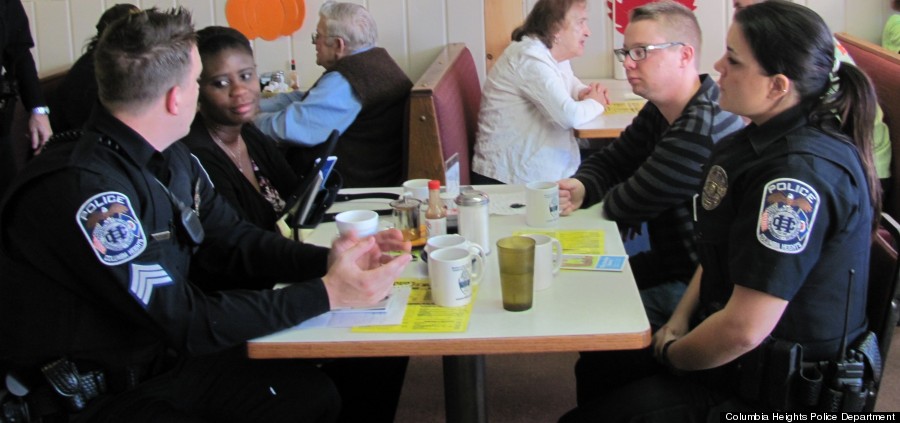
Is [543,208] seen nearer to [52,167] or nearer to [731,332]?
[731,332]

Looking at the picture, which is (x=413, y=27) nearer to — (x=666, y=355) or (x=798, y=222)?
(x=666, y=355)

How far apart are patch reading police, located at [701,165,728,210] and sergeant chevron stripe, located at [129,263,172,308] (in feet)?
3.08

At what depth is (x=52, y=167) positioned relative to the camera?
136 centimetres

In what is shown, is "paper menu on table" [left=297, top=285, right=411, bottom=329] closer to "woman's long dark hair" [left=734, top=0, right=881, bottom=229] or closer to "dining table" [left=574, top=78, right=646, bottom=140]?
"woman's long dark hair" [left=734, top=0, right=881, bottom=229]

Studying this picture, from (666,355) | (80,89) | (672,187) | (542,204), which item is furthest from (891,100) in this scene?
(80,89)

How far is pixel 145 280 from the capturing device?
1366 millimetres

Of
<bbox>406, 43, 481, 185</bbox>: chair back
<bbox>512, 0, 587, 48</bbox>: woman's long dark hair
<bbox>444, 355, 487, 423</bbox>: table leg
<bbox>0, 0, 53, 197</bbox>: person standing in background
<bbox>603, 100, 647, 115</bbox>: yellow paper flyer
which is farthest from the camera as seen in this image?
<bbox>603, 100, 647, 115</bbox>: yellow paper flyer

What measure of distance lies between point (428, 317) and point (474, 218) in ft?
1.21

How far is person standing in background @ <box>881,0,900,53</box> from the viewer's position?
3.79 metres

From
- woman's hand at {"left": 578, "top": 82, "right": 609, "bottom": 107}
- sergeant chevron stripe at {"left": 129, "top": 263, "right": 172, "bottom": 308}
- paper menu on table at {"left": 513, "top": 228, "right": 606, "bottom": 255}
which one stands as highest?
woman's hand at {"left": 578, "top": 82, "right": 609, "bottom": 107}

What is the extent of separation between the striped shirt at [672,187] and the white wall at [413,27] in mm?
2129

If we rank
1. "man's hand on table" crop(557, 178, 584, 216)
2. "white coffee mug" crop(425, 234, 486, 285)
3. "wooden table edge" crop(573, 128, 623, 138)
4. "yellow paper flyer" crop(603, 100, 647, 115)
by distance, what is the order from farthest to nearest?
1. "yellow paper flyer" crop(603, 100, 647, 115)
2. "wooden table edge" crop(573, 128, 623, 138)
3. "man's hand on table" crop(557, 178, 584, 216)
4. "white coffee mug" crop(425, 234, 486, 285)

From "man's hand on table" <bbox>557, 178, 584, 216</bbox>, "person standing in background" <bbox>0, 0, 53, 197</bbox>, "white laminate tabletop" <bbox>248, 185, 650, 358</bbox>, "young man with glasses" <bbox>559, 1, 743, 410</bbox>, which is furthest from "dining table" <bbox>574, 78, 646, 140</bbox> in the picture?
"person standing in background" <bbox>0, 0, 53, 197</bbox>

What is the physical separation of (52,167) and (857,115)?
1317 millimetres
